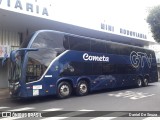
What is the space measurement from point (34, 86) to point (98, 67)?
220 inches

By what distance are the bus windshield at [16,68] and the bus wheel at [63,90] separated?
2.55m

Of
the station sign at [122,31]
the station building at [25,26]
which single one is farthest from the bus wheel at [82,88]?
the station sign at [122,31]

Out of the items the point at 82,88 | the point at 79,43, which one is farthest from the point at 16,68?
the point at 82,88

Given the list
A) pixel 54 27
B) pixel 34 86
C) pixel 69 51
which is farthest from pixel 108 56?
pixel 34 86

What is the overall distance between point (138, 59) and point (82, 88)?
8.29 metres

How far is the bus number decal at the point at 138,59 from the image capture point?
2136 centimetres

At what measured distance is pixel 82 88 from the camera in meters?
15.9

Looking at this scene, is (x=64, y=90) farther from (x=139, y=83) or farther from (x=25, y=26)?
(x=139, y=83)

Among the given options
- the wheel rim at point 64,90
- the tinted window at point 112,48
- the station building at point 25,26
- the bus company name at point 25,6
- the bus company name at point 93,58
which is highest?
the bus company name at point 25,6

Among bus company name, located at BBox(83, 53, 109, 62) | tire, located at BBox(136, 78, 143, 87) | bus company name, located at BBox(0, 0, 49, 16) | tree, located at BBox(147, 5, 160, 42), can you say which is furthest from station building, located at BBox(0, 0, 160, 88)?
tree, located at BBox(147, 5, 160, 42)

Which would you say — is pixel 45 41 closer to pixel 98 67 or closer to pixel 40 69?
pixel 40 69

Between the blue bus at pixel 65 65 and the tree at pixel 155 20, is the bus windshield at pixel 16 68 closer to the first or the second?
the blue bus at pixel 65 65

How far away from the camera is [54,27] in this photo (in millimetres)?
21062

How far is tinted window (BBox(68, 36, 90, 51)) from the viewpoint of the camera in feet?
50.4
